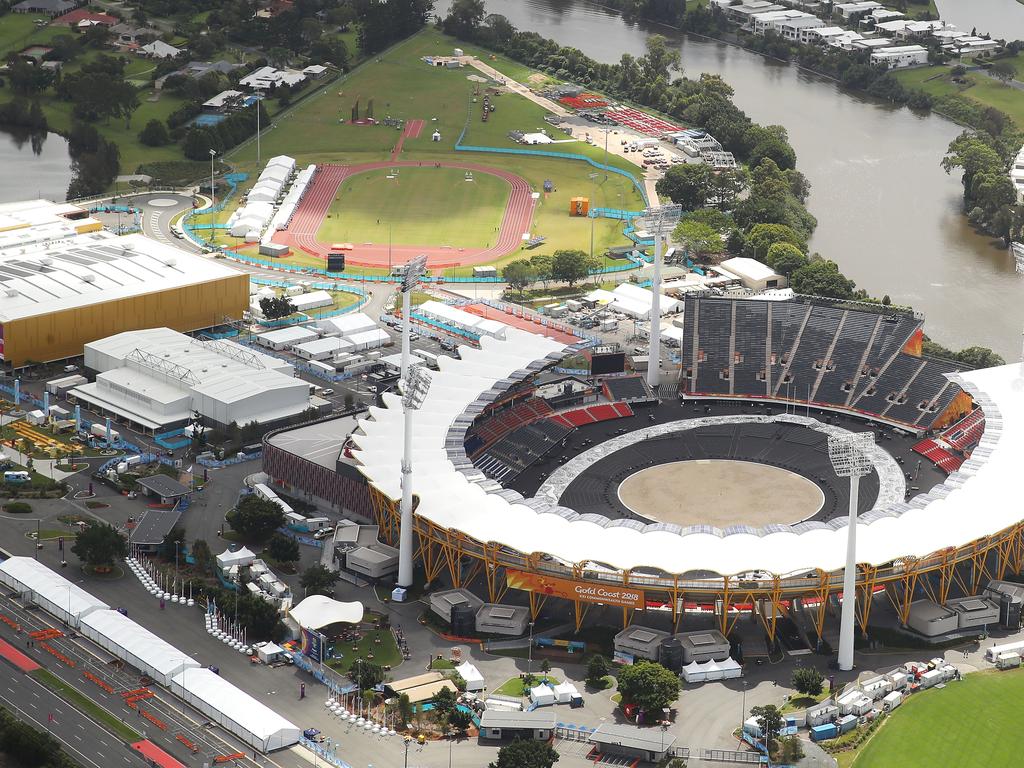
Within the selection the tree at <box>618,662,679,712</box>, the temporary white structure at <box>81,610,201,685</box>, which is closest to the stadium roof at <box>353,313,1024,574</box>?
the tree at <box>618,662,679,712</box>

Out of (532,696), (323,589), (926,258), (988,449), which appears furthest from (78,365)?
(926,258)

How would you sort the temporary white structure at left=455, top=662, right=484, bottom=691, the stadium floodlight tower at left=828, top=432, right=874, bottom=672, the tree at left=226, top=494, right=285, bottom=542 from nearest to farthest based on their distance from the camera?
1. the temporary white structure at left=455, top=662, right=484, bottom=691
2. the stadium floodlight tower at left=828, top=432, right=874, bottom=672
3. the tree at left=226, top=494, right=285, bottom=542

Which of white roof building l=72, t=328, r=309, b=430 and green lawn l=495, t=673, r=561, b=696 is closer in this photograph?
green lawn l=495, t=673, r=561, b=696

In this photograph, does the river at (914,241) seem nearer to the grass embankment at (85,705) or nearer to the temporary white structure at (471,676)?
the temporary white structure at (471,676)

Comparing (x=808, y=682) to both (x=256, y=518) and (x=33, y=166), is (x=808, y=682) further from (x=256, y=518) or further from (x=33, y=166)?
(x=33, y=166)

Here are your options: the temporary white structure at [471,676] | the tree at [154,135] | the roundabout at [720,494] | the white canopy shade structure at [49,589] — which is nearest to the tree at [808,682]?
the temporary white structure at [471,676]

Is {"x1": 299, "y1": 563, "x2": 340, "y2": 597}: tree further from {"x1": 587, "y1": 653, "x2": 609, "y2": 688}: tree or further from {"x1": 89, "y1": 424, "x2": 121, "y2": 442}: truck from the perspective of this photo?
{"x1": 89, "y1": 424, "x2": 121, "y2": 442}: truck

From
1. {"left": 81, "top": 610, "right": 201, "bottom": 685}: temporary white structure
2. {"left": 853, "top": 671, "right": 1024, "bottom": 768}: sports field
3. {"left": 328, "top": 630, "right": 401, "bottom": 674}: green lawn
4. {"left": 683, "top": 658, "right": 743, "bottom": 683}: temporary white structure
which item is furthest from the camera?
{"left": 328, "top": 630, "right": 401, "bottom": 674}: green lawn
